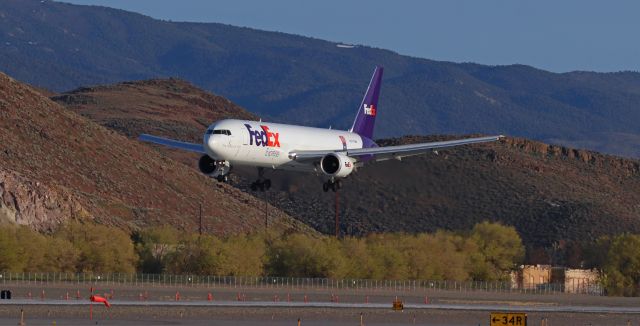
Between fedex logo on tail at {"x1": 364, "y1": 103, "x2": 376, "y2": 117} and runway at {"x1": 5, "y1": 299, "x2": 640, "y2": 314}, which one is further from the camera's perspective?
fedex logo on tail at {"x1": 364, "y1": 103, "x2": 376, "y2": 117}

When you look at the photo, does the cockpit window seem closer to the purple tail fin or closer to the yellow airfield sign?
the yellow airfield sign

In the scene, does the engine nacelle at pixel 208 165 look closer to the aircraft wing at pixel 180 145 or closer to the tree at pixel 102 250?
the aircraft wing at pixel 180 145

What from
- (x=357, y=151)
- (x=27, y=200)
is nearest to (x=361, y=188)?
(x=27, y=200)

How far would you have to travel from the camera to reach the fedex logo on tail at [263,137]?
94.6m

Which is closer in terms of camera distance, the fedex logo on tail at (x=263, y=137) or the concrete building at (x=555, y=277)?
the fedex logo on tail at (x=263, y=137)

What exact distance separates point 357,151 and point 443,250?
50163mm

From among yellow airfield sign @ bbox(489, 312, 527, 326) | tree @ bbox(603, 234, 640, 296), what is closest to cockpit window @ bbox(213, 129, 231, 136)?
yellow airfield sign @ bbox(489, 312, 527, 326)

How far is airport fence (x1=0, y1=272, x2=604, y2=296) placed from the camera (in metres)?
126

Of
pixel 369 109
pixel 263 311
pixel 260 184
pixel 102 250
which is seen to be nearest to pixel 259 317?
pixel 263 311

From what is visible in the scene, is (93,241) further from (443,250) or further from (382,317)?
(382,317)

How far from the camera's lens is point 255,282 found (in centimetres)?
13412

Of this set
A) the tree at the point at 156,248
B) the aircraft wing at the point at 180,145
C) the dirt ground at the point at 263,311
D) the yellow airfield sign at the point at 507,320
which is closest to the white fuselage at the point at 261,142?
the aircraft wing at the point at 180,145

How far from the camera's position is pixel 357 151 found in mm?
103562

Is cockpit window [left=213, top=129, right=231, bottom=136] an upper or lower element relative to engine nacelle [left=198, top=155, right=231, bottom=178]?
upper
